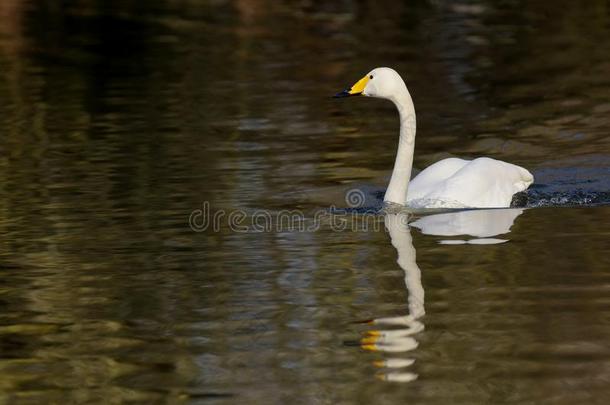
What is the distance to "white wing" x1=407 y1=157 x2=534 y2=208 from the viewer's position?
11.2 metres

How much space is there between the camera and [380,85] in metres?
11.6

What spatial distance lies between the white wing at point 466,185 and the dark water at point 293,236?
21 cm

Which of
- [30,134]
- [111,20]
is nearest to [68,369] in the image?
[30,134]

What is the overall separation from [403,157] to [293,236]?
1.51m

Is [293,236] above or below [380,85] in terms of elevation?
below

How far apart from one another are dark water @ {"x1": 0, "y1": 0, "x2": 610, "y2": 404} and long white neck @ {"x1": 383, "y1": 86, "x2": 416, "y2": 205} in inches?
11.1

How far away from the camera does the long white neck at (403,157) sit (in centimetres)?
1144

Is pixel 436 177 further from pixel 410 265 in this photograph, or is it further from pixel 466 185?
pixel 410 265

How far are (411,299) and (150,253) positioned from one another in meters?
2.38
